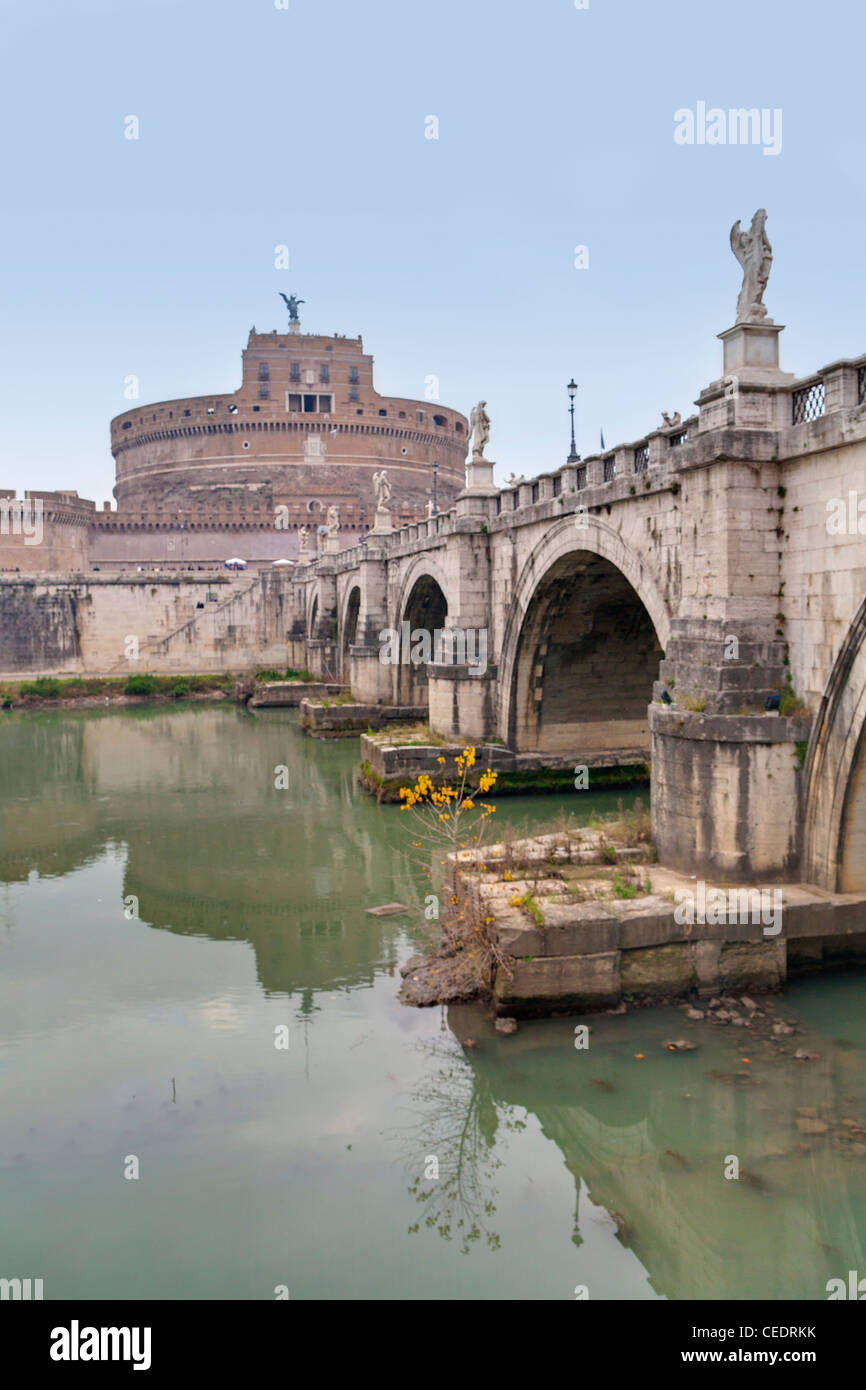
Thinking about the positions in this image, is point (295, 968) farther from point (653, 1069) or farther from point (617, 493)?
point (617, 493)

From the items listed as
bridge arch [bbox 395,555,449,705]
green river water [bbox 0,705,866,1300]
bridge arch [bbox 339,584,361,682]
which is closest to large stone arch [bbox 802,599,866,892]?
green river water [bbox 0,705,866,1300]

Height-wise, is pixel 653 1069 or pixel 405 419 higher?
pixel 405 419

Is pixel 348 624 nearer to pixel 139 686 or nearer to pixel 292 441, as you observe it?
pixel 139 686

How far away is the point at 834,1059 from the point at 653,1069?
1.38 m

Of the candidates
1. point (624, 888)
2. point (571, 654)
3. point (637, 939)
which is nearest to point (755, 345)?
point (624, 888)

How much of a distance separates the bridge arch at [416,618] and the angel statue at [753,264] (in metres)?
15.1

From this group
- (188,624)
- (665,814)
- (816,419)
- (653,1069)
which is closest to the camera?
(653,1069)

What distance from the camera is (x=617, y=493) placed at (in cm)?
1277

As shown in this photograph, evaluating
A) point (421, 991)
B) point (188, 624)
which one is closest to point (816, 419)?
point (421, 991)

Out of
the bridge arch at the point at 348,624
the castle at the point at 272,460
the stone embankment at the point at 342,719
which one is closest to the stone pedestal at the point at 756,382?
the stone embankment at the point at 342,719

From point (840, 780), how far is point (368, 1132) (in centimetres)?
484

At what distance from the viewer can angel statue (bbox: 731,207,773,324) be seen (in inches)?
366
